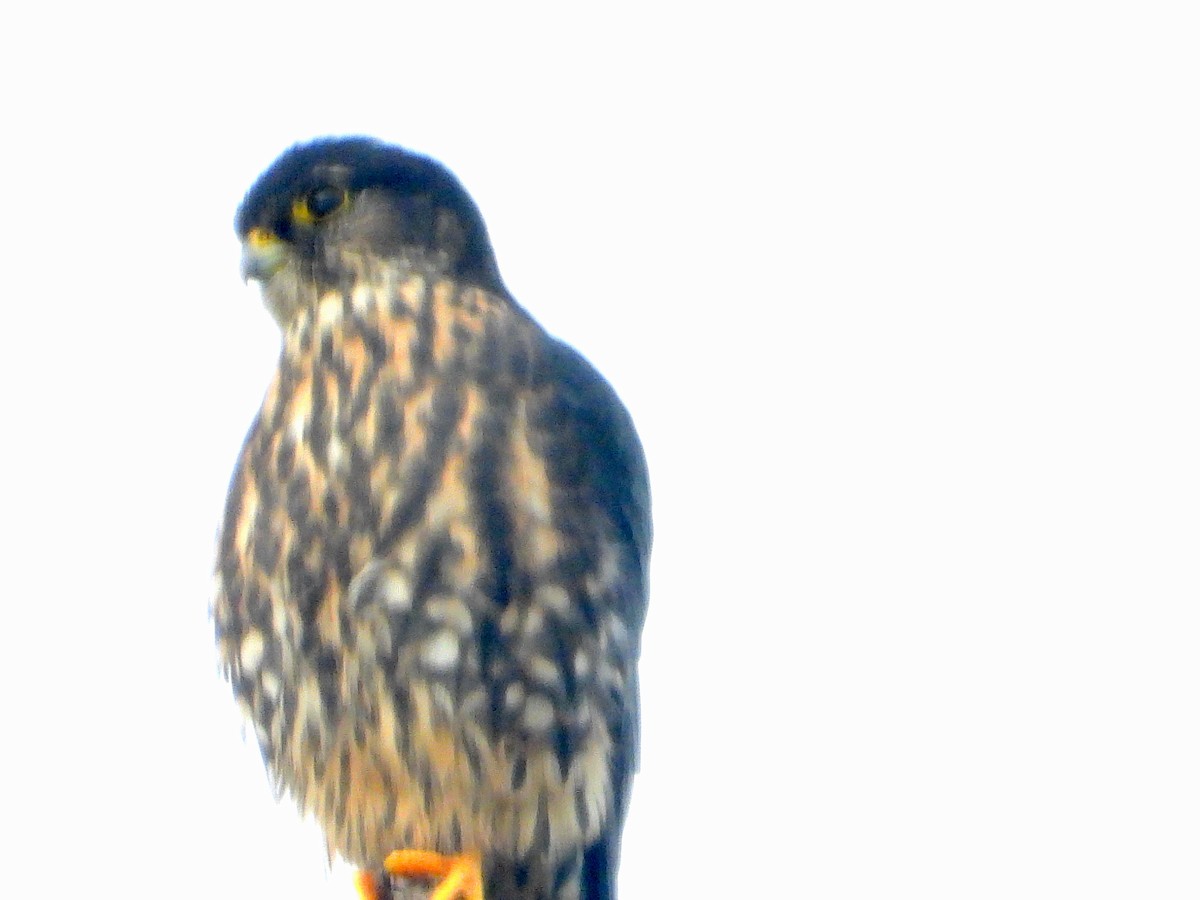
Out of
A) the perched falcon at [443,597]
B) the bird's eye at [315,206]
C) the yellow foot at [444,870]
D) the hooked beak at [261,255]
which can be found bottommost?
the yellow foot at [444,870]

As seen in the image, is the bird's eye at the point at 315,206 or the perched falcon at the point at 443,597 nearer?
the perched falcon at the point at 443,597

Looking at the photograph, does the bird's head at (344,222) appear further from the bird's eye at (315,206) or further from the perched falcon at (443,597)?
the perched falcon at (443,597)

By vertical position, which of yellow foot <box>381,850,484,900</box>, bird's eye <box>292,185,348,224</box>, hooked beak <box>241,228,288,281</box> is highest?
bird's eye <box>292,185,348,224</box>

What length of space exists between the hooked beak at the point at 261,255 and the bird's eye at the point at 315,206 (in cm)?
7

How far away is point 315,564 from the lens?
4.77m

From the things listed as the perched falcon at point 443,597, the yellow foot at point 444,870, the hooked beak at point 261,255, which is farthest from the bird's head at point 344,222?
the yellow foot at point 444,870

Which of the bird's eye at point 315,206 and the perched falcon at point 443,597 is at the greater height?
the bird's eye at point 315,206

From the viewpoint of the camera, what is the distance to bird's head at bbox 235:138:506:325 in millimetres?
5375

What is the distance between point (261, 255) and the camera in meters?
5.38

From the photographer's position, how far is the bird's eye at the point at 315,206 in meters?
5.41

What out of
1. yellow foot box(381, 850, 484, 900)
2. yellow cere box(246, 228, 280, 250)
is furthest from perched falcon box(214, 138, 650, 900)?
yellow cere box(246, 228, 280, 250)

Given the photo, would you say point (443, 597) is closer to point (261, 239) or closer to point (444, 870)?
point (444, 870)

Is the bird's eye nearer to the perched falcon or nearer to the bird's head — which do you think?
the bird's head

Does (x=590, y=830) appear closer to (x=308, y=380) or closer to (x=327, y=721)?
(x=327, y=721)
